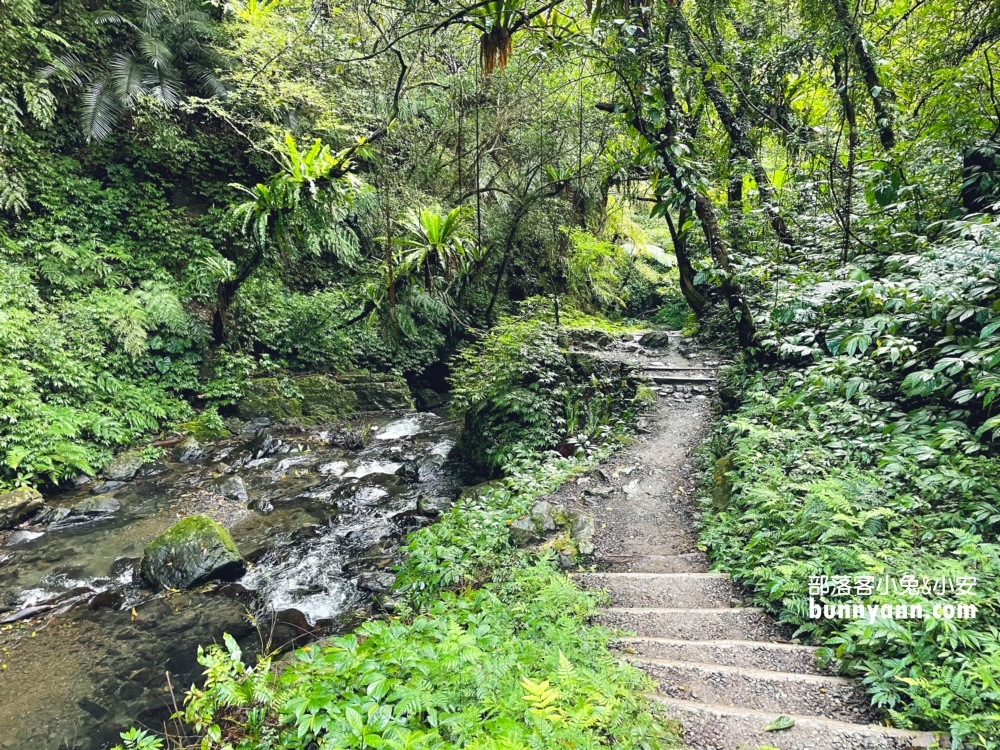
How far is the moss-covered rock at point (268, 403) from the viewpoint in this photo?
919 cm

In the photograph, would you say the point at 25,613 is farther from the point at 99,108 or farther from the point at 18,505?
the point at 99,108

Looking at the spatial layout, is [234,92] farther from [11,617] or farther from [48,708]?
[48,708]

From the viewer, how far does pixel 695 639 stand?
282cm

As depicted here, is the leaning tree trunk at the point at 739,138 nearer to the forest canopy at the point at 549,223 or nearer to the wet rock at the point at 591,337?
the forest canopy at the point at 549,223

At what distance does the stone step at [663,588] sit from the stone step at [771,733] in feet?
3.20

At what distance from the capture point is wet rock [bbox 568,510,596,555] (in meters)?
4.03

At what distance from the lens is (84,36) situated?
8.85m

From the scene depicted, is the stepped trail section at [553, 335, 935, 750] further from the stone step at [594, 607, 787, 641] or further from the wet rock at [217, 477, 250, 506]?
the wet rock at [217, 477, 250, 506]

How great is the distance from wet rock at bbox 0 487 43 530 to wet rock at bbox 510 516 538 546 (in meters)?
6.05

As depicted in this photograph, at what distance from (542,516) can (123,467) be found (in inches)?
256

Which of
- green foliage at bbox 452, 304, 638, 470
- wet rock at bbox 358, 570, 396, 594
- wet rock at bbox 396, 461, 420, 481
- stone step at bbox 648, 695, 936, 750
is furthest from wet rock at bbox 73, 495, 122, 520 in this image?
stone step at bbox 648, 695, 936, 750

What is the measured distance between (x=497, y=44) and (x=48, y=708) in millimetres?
6060

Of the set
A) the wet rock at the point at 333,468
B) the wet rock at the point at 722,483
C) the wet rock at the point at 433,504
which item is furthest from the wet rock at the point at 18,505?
the wet rock at the point at 722,483

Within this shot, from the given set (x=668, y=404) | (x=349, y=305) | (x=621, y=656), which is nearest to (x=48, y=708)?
(x=621, y=656)
